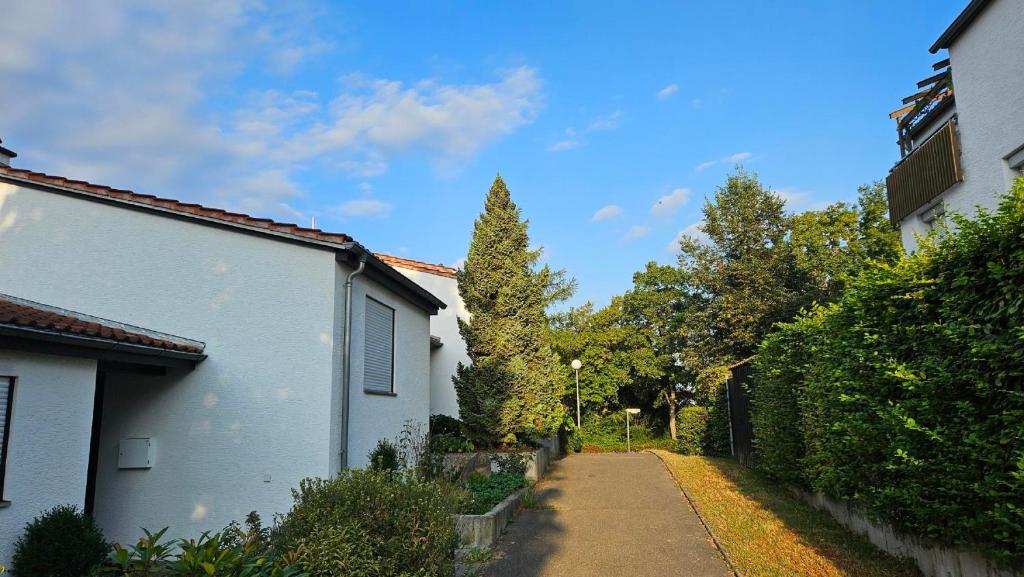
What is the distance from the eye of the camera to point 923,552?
17.8 ft

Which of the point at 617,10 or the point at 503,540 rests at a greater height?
the point at 617,10

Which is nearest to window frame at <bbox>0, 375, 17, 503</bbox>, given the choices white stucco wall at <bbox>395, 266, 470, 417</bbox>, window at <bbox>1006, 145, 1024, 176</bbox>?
white stucco wall at <bbox>395, 266, 470, 417</bbox>

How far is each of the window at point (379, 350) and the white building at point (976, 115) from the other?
9.93m

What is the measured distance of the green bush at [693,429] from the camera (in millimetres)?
20344

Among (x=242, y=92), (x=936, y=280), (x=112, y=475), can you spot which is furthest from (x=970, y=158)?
(x=112, y=475)

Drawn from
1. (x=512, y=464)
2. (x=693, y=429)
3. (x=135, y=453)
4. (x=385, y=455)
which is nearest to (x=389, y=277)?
(x=385, y=455)

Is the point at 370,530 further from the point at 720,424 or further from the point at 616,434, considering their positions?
the point at 616,434

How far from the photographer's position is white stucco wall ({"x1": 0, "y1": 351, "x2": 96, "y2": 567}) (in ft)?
18.1

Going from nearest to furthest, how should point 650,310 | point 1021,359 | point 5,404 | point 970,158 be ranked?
point 1021,359 < point 5,404 < point 970,158 < point 650,310

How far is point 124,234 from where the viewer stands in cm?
832

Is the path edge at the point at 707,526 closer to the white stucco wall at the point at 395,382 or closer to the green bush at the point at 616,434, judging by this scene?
the white stucco wall at the point at 395,382

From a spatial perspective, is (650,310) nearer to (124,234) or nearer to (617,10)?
(617,10)

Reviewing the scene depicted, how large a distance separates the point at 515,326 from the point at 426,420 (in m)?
3.36

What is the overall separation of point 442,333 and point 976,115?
15.1 m
